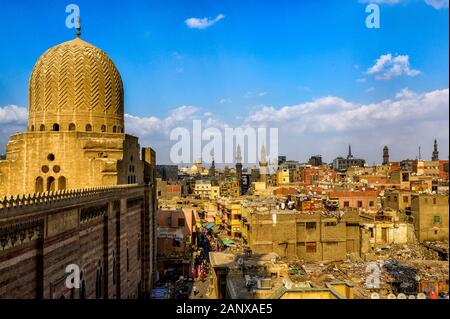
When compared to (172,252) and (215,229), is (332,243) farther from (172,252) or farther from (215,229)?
(215,229)

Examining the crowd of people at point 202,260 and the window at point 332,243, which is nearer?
the crowd of people at point 202,260

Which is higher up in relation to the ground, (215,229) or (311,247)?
(311,247)

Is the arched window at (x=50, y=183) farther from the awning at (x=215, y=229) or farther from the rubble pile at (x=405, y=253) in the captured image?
the awning at (x=215, y=229)

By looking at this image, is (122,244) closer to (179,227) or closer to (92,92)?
(92,92)

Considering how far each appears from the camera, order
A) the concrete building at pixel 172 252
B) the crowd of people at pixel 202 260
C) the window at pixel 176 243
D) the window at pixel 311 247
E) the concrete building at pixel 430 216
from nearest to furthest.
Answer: the crowd of people at pixel 202 260, the concrete building at pixel 172 252, the window at pixel 311 247, the window at pixel 176 243, the concrete building at pixel 430 216

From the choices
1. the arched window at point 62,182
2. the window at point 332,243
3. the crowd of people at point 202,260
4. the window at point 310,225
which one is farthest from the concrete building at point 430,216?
the arched window at point 62,182

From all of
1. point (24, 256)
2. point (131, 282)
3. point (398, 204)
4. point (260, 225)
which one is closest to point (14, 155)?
point (131, 282)

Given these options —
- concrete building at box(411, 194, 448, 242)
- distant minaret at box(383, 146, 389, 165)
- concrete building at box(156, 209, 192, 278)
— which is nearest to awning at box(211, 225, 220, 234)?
concrete building at box(156, 209, 192, 278)

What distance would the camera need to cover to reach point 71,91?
24.1 metres

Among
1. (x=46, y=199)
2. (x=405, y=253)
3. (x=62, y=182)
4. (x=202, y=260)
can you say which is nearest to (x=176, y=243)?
(x=202, y=260)

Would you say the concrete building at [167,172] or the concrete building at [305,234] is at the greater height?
the concrete building at [167,172]

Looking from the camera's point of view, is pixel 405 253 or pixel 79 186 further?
pixel 405 253

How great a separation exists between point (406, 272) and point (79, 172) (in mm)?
23458

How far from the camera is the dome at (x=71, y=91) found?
24.0 metres
